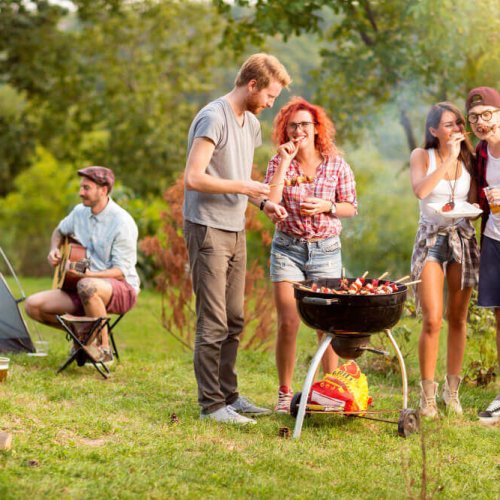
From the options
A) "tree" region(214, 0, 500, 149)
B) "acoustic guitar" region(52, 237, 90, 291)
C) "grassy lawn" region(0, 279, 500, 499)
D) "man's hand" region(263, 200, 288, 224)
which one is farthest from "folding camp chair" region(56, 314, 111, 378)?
"tree" region(214, 0, 500, 149)

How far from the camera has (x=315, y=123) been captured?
4695 mm

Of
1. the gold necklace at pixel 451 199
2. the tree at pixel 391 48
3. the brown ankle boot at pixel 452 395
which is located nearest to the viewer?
the gold necklace at pixel 451 199

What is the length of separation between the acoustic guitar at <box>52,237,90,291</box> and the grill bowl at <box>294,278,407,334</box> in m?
2.09

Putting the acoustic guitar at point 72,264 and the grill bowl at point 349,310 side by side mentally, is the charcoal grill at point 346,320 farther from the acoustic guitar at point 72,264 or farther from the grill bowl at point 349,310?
the acoustic guitar at point 72,264

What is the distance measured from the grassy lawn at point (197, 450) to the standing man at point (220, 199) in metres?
0.32

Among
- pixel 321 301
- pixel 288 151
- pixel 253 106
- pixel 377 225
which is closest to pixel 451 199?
pixel 288 151

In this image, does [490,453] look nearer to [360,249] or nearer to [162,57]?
[360,249]

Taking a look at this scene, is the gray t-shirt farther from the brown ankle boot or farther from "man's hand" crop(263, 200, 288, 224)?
the brown ankle boot

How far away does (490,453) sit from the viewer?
4.19 metres

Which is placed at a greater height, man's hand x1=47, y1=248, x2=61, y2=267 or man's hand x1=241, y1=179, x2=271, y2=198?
man's hand x1=241, y1=179, x2=271, y2=198

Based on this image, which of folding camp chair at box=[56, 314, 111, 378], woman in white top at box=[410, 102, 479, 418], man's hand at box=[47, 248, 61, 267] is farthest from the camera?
man's hand at box=[47, 248, 61, 267]

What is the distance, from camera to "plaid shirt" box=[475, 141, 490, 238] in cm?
469

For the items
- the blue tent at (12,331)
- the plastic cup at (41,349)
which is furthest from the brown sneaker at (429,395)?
the blue tent at (12,331)

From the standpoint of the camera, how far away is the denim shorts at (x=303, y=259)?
463 centimetres
